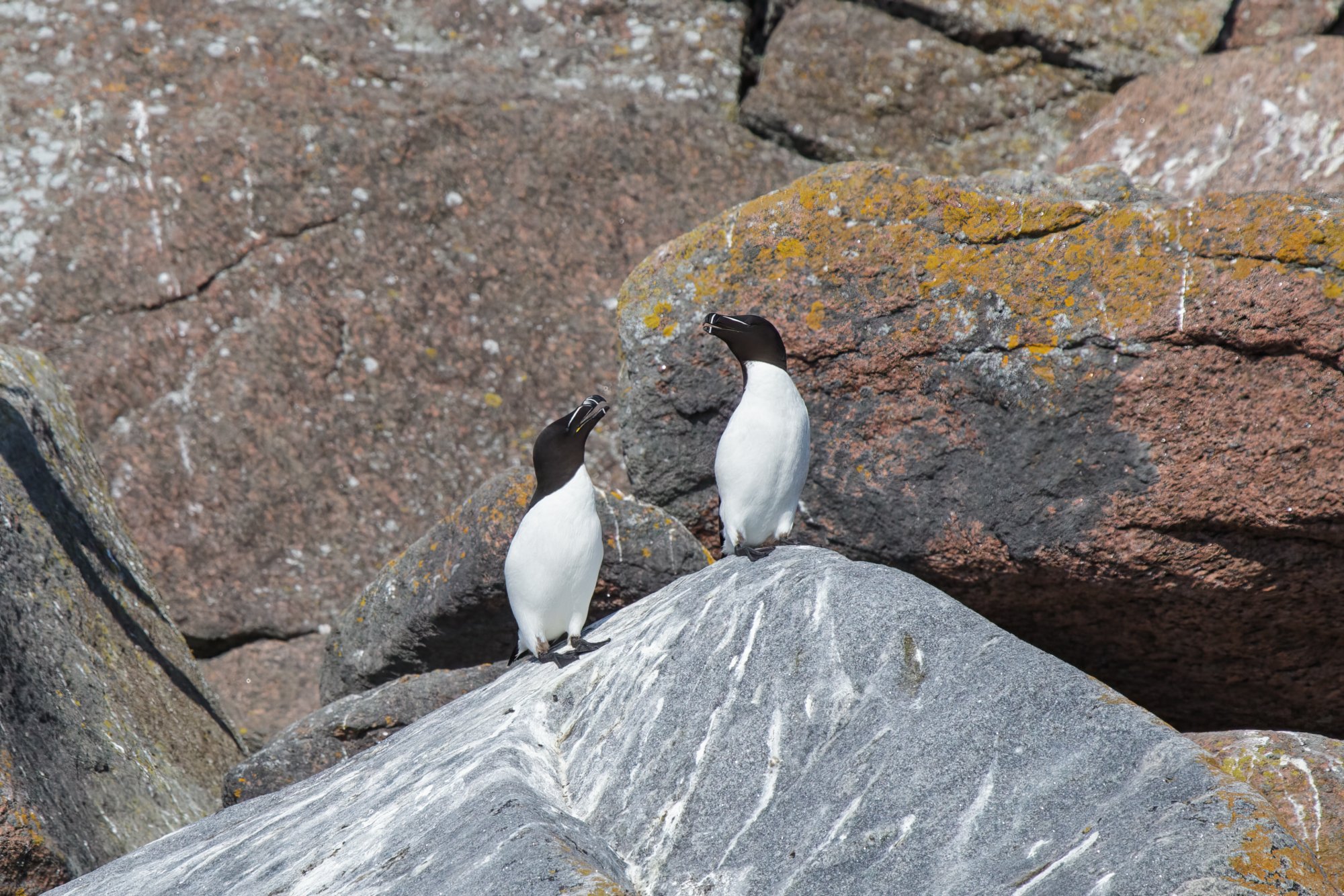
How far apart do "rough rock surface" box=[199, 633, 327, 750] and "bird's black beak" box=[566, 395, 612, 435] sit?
3.18m

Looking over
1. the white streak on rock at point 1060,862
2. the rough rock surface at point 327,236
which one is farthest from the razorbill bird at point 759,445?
the rough rock surface at point 327,236

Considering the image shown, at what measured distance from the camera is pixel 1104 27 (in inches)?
351

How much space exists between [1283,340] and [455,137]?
5.82 m

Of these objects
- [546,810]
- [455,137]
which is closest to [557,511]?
[546,810]

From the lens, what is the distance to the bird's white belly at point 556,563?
4805 mm

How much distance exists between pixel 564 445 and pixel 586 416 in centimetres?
16

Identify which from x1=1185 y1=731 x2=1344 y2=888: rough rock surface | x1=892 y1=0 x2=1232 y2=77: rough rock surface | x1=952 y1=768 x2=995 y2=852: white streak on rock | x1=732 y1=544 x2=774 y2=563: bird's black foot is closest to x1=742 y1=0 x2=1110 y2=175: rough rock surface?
x1=892 y1=0 x2=1232 y2=77: rough rock surface

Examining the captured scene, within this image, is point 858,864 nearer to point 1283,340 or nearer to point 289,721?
point 1283,340

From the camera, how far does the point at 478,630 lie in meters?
5.95

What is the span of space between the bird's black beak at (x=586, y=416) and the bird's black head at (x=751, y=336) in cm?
60

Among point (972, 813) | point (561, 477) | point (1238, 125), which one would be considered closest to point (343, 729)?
point (561, 477)

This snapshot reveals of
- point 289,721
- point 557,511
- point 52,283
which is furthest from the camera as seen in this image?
point 52,283

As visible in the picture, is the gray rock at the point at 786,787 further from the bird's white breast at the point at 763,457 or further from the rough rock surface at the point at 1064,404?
the rough rock surface at the point at 1064,404

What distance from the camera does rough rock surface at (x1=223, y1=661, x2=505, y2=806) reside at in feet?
17.5
